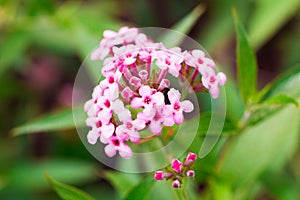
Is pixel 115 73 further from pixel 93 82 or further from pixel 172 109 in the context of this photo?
pixel 93 82

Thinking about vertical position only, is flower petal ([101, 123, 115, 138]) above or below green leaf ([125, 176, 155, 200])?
above

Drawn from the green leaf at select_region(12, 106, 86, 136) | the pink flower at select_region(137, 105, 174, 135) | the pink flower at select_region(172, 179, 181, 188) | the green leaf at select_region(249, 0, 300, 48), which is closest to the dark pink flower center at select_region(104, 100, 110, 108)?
the pink flower at select_region(137, 105, 174, 135)

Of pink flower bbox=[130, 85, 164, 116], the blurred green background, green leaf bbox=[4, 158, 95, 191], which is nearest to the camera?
pink flower bbox=[130, 85, 164, 116]

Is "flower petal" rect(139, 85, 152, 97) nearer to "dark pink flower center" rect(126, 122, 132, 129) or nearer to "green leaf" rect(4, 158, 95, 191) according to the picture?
"dark pink flower center" rect(126, 122, 132, 129)

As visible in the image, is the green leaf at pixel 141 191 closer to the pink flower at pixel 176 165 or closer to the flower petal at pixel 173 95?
the pink flower at pixel 176 165

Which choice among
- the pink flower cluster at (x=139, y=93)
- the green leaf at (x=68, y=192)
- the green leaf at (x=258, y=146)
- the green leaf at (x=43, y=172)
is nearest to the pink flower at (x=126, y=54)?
the pink flower cluster at (x=139, y=93)

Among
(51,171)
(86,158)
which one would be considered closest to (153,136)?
(51,171)
